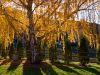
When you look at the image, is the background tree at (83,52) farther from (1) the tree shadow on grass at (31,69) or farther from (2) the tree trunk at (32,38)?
(1) the tree shadow on grass at (31,69)

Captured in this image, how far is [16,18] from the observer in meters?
19.6

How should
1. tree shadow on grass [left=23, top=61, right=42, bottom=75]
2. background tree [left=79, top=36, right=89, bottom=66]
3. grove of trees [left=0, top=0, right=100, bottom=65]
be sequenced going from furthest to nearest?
1. background tree [left=79, top=36, right=89, bottom=66]
2. grove of trees [left=0, top=0, right=100, bottom=65]
3. tree shadow on grass [left=23, top=61, right=42, bottom=75]

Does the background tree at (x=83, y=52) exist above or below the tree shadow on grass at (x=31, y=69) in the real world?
above

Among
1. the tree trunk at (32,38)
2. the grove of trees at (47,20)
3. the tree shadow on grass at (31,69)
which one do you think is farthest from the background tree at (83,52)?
the tree shadow on grass at (31,69)

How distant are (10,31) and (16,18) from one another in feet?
3.27

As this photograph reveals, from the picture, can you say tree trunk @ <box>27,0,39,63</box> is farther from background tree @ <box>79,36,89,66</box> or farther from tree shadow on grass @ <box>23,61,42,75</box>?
background tree @ <box>79,36,89,66</box>

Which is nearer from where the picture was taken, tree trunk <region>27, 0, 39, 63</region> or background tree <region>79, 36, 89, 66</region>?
tree trunk <region>27, 0, 39, 63</region>

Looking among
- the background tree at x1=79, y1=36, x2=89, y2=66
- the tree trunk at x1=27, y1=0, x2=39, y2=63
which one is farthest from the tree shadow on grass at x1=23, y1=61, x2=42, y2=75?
the background tree at x1=79, y1=36, x2=89, y2=66

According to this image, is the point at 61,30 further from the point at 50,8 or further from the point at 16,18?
the point at 16,18

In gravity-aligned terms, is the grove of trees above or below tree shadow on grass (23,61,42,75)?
above

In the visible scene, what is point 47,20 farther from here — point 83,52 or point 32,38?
point 83,52

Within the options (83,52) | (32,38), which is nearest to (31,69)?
(32,38)

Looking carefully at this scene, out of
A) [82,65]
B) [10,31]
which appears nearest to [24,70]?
[10,31]

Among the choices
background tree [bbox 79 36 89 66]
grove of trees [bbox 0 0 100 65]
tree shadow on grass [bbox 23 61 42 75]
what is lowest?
tree shadow on grass [bbox 23 61 42 75]
